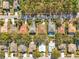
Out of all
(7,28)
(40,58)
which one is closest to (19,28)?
(7,28)

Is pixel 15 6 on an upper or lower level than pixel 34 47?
upper

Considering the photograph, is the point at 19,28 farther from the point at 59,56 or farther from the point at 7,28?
the point at 59,56

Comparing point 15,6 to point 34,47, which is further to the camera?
point 15,6

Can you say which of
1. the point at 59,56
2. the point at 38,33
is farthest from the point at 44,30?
the point at 59,56

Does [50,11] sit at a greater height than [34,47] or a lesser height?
greater

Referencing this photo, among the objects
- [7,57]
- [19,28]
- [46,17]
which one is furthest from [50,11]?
[7,57]

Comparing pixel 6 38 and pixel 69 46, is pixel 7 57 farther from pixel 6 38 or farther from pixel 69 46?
→ pixel 69 46

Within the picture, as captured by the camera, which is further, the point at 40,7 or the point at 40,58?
the point at 40,7

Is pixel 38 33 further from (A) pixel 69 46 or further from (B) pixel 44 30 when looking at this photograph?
(A) pixel 69 46
